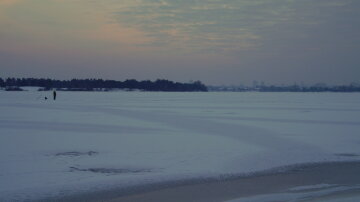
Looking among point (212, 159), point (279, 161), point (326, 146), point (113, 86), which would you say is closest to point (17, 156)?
point (212, 159)

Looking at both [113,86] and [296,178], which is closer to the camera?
[296,178]

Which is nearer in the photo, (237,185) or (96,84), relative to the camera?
(237,185)

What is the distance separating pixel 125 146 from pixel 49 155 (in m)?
2.09

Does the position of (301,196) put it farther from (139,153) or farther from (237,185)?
(139,153)

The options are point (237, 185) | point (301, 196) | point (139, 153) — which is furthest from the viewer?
point (139, 153)

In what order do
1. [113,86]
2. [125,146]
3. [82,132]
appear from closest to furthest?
1. [125,146]
2. [82,132]
3. [113,86]

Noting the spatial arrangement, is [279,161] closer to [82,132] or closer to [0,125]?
[82,132]

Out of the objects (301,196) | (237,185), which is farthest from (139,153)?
(301,196)

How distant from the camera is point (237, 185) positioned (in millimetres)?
6707

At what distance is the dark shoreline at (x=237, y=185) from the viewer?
5.88 metres

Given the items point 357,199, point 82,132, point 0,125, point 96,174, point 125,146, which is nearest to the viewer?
point 357,199

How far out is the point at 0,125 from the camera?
49.3 ft

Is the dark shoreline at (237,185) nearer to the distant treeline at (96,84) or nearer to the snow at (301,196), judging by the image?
the snow at (301,196)

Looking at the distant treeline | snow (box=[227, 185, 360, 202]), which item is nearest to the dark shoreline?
snow (box=[227, 185, 360, 202])
